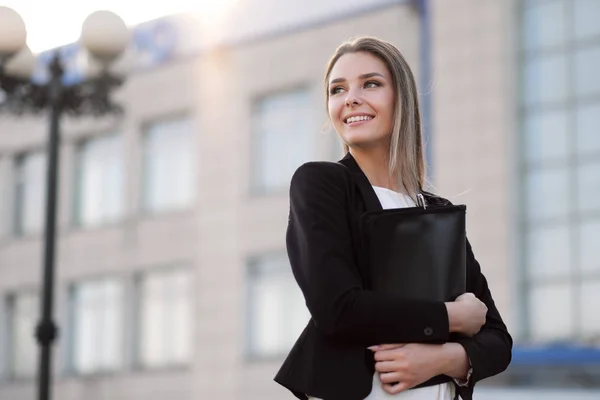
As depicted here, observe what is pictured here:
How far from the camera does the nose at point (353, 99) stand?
8.80 ft

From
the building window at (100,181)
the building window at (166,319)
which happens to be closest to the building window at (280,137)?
the building window at (166,319)

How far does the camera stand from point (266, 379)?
21.0 metres

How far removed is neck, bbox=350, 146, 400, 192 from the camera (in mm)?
2717

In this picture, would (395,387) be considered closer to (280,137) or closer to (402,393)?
(402,393)

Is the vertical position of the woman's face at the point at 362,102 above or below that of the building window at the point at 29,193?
below

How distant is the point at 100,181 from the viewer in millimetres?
24641

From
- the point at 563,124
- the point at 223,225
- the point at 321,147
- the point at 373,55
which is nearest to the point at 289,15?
the point at 321,147

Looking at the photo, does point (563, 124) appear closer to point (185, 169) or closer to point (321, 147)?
point (321, 147)

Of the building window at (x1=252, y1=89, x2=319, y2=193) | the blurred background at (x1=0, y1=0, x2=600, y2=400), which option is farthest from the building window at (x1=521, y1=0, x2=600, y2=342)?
the building window at (x1=252, y1=89, x2=319, y2=193)

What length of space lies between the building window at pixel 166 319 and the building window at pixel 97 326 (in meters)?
0.56

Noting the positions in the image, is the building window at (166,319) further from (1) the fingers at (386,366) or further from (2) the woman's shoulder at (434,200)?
(1) the fingers at (386,366)

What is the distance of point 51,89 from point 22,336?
666 inches

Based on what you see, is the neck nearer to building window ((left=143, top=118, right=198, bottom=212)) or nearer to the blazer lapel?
the blazer lapel

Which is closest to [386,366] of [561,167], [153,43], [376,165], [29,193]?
[376,165]
